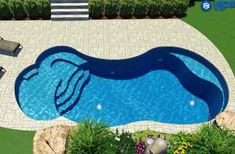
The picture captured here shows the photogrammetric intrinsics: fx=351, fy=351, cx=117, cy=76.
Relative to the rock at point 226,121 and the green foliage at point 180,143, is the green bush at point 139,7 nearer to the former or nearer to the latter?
the rock at point 226,121

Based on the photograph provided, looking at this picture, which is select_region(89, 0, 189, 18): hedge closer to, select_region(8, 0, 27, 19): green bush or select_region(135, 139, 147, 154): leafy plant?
select_region(8, 0, 27, 19): green bush

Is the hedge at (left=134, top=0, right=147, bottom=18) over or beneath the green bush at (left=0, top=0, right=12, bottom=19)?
over

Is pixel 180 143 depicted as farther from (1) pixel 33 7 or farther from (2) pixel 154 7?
(1) pixel 33 7

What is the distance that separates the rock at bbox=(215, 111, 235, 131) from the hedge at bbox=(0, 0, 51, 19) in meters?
16.8

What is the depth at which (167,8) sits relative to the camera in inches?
1154

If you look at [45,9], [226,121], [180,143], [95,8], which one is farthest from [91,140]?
[45,9]

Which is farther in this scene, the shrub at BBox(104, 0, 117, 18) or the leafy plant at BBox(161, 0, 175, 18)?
the leafy plant at BBox(161, 0, 175, 18)

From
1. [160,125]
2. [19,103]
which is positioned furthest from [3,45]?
[160,125]

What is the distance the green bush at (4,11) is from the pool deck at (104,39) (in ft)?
1.93

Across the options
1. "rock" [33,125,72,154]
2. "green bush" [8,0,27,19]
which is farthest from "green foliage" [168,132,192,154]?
"green bush" [8,0,27,19]

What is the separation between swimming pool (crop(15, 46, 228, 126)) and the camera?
23438 millimetres

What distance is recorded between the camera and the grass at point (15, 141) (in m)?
19.1

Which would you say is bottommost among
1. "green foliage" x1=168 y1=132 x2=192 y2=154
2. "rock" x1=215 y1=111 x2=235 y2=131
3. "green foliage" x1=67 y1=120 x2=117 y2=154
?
"green foliage" x1=168 y1=132 x2=192 y2=154

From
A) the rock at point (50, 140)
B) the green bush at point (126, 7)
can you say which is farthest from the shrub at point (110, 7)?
the rock at point (50, 140)
